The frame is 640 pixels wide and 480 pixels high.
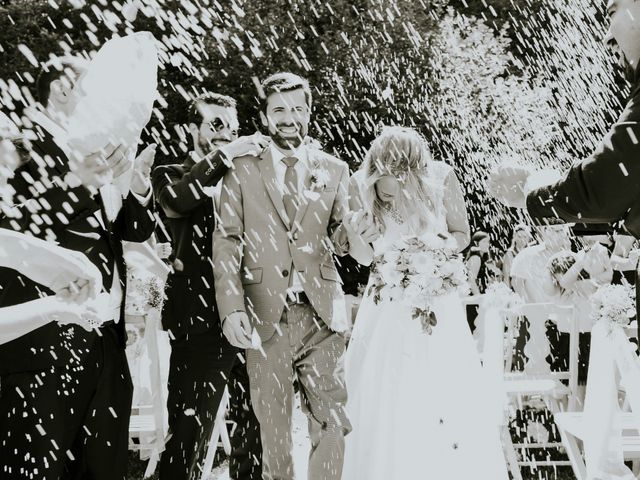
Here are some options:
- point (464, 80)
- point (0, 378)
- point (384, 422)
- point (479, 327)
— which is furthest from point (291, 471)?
point (464, 80)

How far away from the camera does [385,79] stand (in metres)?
14.4

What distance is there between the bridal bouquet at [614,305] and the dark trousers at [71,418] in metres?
2.58

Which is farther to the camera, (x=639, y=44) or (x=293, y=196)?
(x=293, y=196)

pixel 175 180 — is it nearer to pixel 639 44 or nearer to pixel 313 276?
pixel 313 276

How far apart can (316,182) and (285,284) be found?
54 centimetres

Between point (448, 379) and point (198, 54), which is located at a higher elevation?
point (198, 54)

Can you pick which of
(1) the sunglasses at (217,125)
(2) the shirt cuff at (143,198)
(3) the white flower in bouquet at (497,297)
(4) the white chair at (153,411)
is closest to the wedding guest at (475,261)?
(3) the white flower in bouquet at (497,297)

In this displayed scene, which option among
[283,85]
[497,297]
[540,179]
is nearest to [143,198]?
[283,85]

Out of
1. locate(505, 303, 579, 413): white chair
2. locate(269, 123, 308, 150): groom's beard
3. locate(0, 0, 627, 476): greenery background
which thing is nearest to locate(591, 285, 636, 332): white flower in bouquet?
locate(505, 303, 579, 413): white chair

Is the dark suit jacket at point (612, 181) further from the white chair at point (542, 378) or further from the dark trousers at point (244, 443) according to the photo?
the white chair at point (542, 378)

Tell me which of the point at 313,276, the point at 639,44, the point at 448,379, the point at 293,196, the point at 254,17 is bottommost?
the point at 448,379

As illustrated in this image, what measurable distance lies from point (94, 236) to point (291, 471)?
159 centimetres

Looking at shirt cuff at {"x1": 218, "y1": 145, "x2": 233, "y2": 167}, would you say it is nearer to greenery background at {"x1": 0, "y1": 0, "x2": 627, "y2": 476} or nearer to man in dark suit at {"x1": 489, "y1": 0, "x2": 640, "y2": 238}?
man in dark suit at {"x1": 489, "y1": 0, "x2": 640, "y2": 238}

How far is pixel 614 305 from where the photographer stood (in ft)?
15.1
